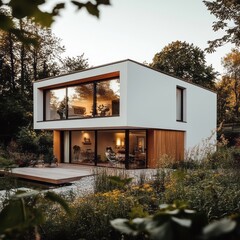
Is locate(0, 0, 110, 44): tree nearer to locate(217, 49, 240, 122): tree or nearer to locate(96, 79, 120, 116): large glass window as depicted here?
locate(96, 79, 120, 116): large glass window

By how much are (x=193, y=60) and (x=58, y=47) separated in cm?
1321

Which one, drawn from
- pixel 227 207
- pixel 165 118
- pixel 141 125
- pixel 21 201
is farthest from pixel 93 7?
pixel 165 118

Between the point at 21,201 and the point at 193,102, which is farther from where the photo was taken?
the point at 193,102

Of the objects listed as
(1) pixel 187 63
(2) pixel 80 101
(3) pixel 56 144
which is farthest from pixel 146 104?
(1) pixel 187 63

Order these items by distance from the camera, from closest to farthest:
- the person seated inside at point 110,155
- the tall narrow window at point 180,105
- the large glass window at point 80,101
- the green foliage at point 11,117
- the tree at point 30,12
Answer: the tree at point 30,12
the person seated inside at point 110,155
the large glass window at point 80,101
the tall narrow window at point 180,105
the green foliage at point 11,117

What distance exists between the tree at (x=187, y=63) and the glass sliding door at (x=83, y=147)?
14.0 meters

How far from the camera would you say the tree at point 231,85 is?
3069cm

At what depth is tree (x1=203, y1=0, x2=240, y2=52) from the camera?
12719mm

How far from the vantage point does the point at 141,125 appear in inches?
494

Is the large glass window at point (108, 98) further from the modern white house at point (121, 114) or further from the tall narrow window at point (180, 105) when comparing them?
the tall narrow window at point (180, 105)

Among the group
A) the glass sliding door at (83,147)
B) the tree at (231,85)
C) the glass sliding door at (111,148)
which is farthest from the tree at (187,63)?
the glass sliding door at (111,148)

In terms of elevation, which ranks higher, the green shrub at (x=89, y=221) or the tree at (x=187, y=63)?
the tree at (x=187, y=63)

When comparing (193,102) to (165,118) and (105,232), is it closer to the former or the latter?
(165,118)

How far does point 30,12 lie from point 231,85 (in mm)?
33790
